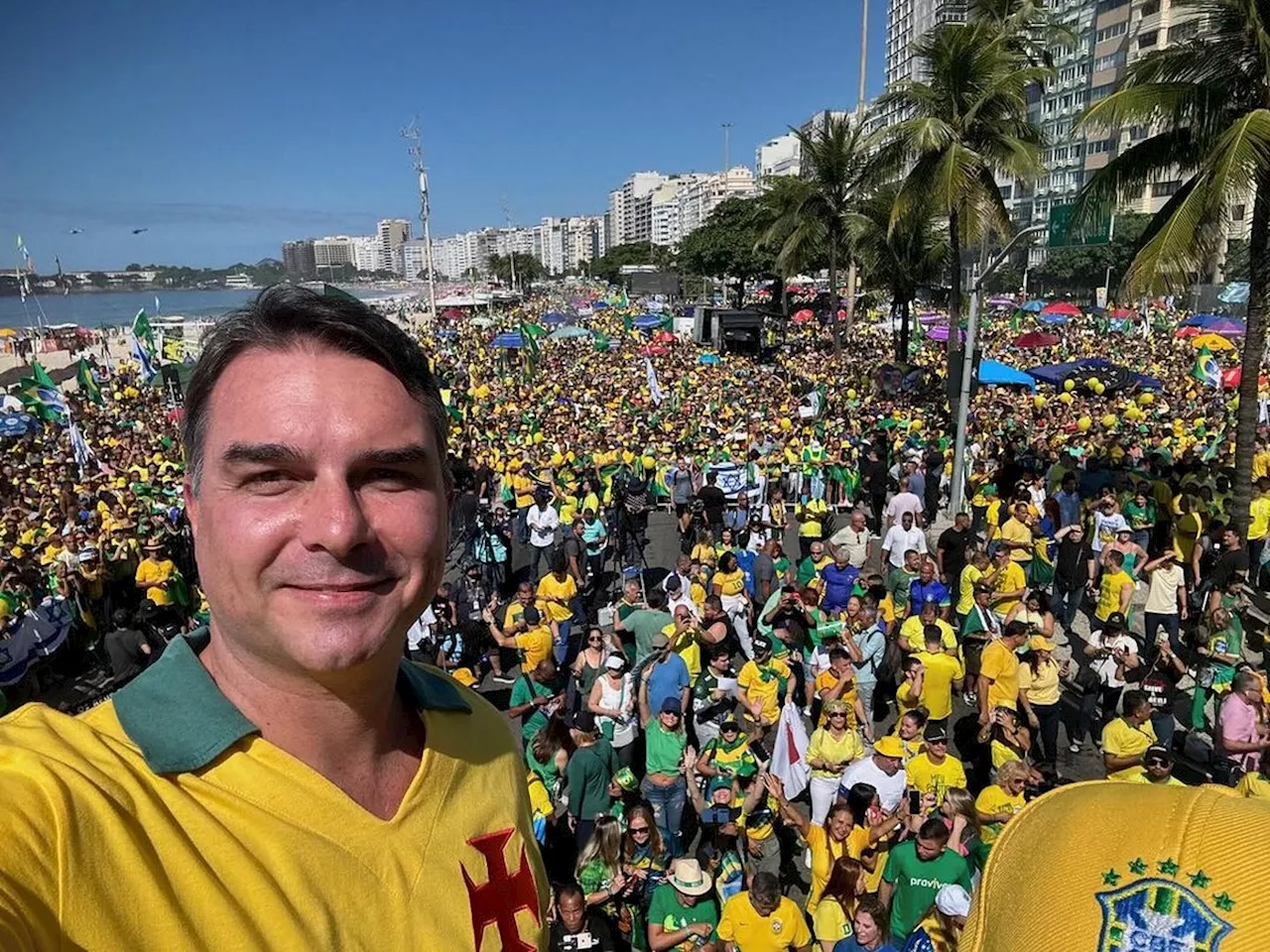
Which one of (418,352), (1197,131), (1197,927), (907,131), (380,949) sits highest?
(907,131)

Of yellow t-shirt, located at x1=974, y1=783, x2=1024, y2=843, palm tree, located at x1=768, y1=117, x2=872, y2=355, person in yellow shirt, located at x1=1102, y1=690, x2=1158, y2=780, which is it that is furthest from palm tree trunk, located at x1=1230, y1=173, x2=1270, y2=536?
palm tree, located at x1=768, y1=117, x2=872, y2=355

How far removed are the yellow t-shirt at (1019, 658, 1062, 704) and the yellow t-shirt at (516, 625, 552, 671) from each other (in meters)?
3.96

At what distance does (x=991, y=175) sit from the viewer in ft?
52.2

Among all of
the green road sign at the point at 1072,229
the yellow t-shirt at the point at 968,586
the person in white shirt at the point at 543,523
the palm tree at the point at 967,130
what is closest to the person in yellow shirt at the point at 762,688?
the yellow t-shirt at the point at 968,586

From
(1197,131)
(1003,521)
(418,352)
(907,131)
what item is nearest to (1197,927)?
(418,352)

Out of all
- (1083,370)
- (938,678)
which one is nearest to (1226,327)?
(1083,370)

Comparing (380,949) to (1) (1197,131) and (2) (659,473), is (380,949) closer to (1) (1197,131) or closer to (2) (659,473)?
(1) (1197,131)

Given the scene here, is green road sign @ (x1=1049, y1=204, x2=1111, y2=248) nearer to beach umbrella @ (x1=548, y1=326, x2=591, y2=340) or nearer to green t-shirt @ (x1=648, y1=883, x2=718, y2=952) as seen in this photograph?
green t-shirt @ (x1=648, y1=883, x2=718, y2=952)

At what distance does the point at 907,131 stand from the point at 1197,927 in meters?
17.3

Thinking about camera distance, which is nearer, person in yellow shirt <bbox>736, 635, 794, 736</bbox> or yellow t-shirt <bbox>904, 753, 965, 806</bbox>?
yellow t-shirt <bbox>904, 753, 965, 806</bbox>

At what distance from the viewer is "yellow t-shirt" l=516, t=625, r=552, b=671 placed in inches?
272

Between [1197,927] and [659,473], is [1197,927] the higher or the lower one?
the higher one

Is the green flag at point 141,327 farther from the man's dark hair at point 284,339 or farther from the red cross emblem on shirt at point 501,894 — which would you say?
the red cross emblem on shirt at point 501,894

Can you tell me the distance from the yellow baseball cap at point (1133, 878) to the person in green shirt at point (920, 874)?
11.0 feet
